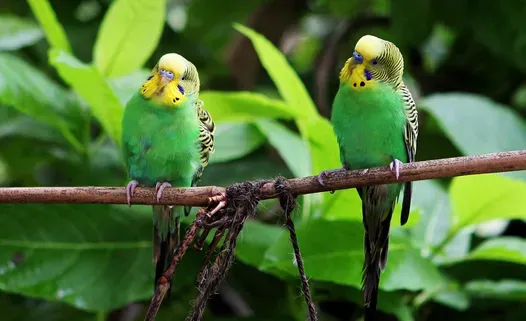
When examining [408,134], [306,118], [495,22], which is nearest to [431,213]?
[306,118]

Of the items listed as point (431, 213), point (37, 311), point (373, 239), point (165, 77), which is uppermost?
point (165, 77)

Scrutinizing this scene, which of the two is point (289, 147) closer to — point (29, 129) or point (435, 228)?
point (435, 228)

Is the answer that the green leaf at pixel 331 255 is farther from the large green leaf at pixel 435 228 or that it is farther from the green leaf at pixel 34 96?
the green leaf at pixel 34 96

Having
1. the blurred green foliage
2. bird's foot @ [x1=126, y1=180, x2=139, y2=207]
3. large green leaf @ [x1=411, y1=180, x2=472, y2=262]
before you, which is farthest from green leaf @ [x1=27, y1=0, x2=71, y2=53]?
large green leaf @ [x1=411, y1=180, x2=472, y2=262]

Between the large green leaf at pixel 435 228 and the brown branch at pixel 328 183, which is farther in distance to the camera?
the large green leaf at pixel 435 228

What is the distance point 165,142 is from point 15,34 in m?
0.84

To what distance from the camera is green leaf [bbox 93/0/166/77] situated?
52.4 inches

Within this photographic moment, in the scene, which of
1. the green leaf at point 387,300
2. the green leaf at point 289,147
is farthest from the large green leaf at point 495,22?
the green leaf at point 387,300

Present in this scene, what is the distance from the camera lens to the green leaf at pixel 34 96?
1339mm

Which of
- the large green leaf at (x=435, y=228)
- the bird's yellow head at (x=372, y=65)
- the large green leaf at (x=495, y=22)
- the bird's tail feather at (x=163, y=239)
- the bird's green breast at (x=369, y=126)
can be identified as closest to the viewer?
the bird's yellow head at (x=372, y=65)

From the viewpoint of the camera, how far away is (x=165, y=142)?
3.40 feet

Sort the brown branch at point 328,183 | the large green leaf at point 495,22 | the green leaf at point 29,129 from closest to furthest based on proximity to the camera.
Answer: the brown branch at point 328,183 < the green leaf at point 29,129 < the large green leaf at point 495,22

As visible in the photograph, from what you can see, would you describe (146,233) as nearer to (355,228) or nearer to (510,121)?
(355,228)

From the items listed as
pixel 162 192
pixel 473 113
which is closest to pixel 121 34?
pixel 162 192
